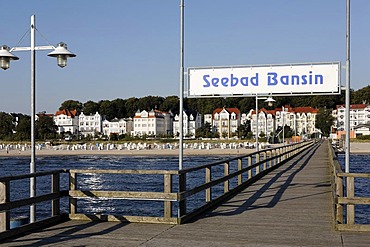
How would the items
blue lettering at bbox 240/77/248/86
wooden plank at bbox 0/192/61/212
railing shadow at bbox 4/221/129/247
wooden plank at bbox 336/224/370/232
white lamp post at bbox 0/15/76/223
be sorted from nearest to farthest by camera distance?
railing shadow at bbox 4/221/129/247
wooden plank at bbox 0/192/61/212
wooden plank at bbox 336/224/370/232
white lamp post at bbox 0/15/76/223
blue lettering at bbox 240/77/248/86

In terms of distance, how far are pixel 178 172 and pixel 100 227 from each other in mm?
1706

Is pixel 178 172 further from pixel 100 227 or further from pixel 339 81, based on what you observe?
pixel 339 81

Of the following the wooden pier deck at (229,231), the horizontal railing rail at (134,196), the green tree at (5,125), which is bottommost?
the wooden pier deck at (229,231)

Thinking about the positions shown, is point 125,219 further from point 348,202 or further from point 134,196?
point 348,202

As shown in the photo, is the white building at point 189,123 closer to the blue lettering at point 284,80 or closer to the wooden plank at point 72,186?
the blue lettering at point 284,80

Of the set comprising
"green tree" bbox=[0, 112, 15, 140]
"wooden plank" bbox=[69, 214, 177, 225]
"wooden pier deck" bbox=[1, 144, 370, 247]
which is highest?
"green tree" bbox=[0, 112, 15, 140]

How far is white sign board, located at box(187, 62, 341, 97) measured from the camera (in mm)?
15878

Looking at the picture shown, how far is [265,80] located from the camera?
16453 mm

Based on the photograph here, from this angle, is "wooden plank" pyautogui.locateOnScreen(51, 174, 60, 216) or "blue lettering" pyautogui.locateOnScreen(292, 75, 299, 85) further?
"blue lettering" pyautogui.locateOnScreen(292, 75, 299, 85)

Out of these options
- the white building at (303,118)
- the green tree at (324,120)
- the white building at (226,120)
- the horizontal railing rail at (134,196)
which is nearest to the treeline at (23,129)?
the white building at (226,120)

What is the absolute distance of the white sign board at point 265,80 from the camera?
15878 mm

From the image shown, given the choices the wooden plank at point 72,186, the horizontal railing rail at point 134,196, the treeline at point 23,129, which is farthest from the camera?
the treeline at point 23,129

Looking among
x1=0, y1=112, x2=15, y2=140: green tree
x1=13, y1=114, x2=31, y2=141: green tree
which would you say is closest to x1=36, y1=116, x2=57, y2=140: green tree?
x1=13, y1=114, x2=31, y2=141: green tree

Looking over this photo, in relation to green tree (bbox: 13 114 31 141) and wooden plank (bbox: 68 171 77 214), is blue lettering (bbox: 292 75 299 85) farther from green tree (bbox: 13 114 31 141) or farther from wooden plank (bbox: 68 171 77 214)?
green tree (bbox: 13 114 31 141)
